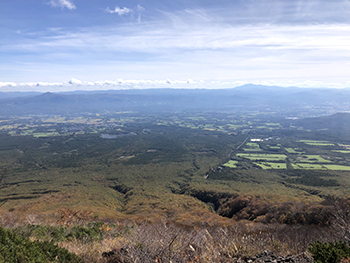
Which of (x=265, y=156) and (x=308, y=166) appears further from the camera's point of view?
(x=265, y=156)

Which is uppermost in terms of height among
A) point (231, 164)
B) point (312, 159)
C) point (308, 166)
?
point (308, 166)

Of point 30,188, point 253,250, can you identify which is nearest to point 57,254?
point 253,250

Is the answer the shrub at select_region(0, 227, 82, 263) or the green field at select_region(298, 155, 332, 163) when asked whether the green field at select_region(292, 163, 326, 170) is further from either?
the shrub at select_region(0, 227, 82, 263)

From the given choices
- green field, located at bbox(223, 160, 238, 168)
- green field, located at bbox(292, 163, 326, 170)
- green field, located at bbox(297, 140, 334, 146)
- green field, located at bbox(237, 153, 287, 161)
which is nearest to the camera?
green field, located at bbox(292, 163, 326, 170)

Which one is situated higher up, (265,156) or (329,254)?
(329,254)

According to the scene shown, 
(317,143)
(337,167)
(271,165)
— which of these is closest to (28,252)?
(271,165)

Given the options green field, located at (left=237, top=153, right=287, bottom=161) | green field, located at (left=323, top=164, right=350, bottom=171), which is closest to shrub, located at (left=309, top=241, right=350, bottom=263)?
green field, located at (left=323, top=164, right=350, bottom=171)

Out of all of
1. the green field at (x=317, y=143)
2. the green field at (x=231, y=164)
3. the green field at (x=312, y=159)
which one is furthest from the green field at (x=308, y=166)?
the green field at (x=317, y=143)

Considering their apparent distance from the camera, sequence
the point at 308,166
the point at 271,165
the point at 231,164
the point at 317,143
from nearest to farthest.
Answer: the point at 308,166 < the point at 271,165 < the point at 231,164 < the point at 317,143

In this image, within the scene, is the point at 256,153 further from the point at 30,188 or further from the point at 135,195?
the point at 30,188

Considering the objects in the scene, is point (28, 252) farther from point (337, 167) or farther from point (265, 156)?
point (265, 156)

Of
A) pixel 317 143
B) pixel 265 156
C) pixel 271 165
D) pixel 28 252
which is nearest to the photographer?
pixel 28 252
